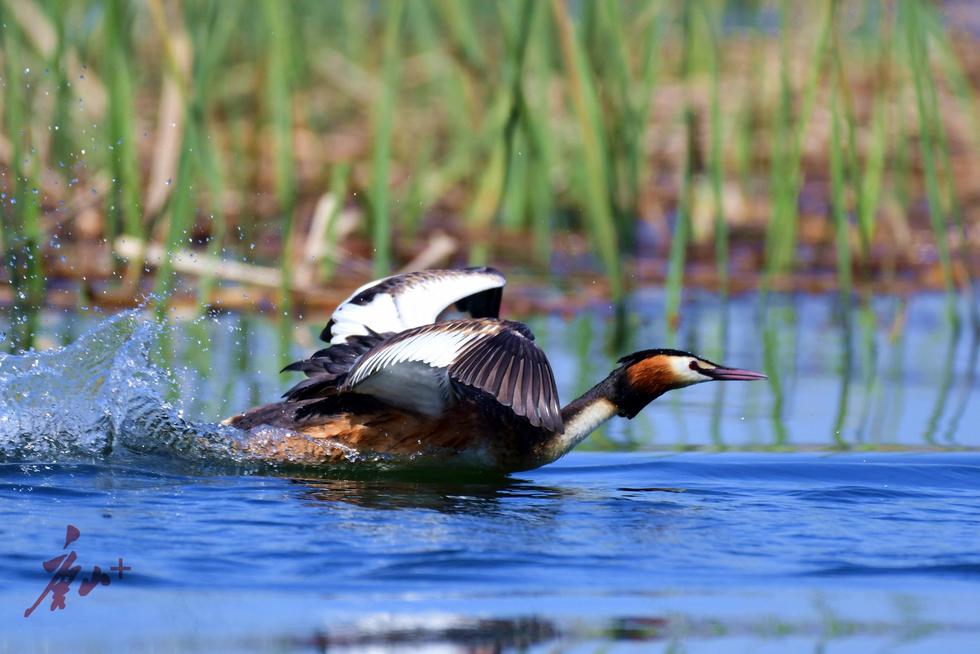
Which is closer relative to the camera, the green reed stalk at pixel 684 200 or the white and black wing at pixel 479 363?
the white and black wing at pixel 479 363

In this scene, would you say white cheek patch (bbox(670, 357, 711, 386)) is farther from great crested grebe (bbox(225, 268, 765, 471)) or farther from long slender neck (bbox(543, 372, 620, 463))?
long slender neck (bbox(543, 372, 620, 463))

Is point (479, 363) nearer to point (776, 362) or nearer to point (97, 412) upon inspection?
point (97, 412)

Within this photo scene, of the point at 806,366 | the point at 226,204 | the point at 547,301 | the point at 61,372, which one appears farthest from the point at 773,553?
the point at 226,204

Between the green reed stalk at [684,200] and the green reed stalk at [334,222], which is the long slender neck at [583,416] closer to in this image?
the green reed stalk at [684,200]

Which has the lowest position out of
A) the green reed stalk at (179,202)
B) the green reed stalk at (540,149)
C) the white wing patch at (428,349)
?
the white wing patch at (428,349)

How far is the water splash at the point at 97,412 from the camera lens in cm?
614

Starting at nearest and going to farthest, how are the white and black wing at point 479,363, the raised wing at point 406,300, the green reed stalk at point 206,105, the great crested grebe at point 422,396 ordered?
the white and black wing at point 479,363 < the great crested grebe at point 422,396 < the raised wing at point 406,300 < the green reed stalk at point 206,105

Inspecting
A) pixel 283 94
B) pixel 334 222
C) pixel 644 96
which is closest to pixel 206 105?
pixel 283 94

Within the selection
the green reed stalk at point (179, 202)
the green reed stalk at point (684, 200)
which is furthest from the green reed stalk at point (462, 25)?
the green reed stalk at point (179, 202)

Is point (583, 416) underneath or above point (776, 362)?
underneath

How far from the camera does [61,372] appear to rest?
6.60 m

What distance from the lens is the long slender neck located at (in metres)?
6.45
